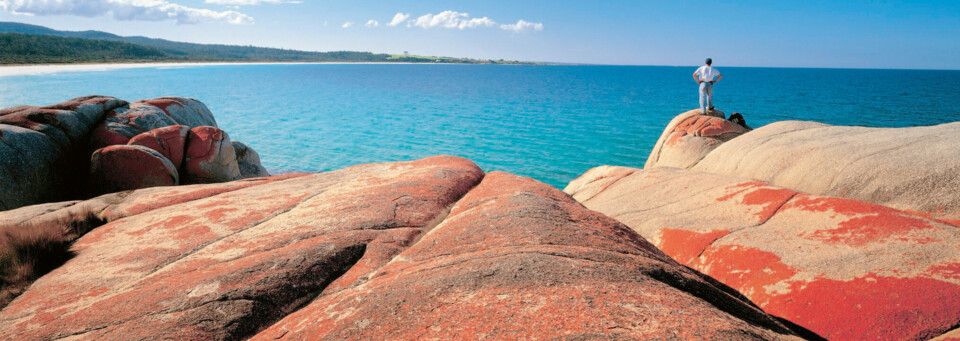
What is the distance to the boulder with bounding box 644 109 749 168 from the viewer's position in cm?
1446

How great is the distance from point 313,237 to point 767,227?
605cm

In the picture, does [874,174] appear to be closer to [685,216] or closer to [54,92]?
[685,216]

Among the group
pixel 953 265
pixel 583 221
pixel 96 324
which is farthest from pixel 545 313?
pixel 953 265

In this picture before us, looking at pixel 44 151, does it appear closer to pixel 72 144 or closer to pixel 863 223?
pixel 72 144

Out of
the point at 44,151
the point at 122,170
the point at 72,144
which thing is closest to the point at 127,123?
the point at 72,144

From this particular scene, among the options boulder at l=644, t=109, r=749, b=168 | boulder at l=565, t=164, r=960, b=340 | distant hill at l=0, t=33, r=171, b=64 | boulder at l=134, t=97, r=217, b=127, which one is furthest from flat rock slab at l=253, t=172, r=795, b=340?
distant hill at l=0, t=33, r=171, b=64

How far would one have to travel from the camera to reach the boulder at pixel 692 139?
569 inches

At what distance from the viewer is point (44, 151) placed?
985 centimetres

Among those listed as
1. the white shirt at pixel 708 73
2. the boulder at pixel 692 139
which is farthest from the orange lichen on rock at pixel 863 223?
the white shirt at pixel 708 73

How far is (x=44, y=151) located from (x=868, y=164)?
16393 mm

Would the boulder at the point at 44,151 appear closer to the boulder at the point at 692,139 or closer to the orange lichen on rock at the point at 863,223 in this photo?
the orange lichen on rock at the point at 863,223

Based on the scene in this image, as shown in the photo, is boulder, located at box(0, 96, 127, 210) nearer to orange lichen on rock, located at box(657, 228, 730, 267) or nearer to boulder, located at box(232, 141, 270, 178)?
boulder, located at box(232, 141, 270, 178)

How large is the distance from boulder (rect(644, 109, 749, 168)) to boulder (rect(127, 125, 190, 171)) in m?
14.5

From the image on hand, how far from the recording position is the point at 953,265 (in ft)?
15.5
